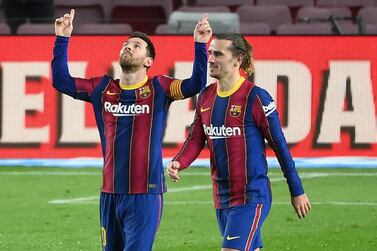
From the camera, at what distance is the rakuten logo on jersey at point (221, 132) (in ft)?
30.3

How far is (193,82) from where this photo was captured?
31.3ft

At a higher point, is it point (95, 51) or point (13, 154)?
point (95, 51)

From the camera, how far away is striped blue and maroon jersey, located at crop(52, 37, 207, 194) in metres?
9.47

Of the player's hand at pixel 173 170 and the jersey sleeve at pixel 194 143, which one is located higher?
the jersey sleeve at pixel 194 143

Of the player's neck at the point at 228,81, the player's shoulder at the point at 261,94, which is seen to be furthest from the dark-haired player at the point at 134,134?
the player's shoulder at the point at 261,94

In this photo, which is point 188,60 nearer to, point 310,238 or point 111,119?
point 310,238

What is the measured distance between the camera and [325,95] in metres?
18.1

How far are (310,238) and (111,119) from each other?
4163 millimetres

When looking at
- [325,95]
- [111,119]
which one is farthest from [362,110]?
[111,119]

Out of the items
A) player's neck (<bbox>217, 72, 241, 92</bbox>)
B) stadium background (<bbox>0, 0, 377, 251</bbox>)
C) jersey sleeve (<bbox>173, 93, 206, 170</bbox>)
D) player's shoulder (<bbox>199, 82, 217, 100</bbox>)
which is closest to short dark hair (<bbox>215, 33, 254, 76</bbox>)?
player's neck (<bbox>217, 72, 241, 92</bbox>)

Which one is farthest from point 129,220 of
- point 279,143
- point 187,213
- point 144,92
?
point 187,213

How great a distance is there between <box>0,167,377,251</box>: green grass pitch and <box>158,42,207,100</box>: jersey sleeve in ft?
10.8

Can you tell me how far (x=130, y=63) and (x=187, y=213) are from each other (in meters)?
5.55

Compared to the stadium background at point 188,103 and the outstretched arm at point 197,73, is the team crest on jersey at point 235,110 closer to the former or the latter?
the outstretched arm at point 197,73
